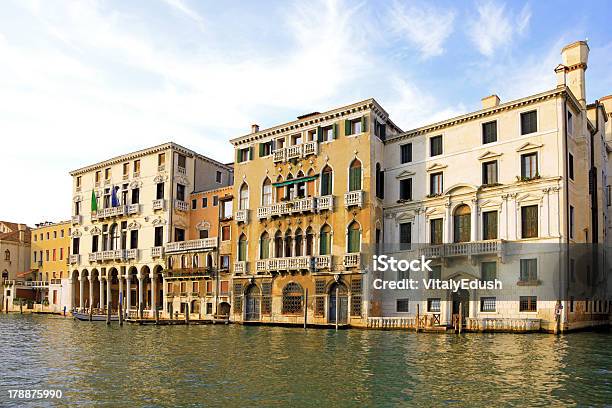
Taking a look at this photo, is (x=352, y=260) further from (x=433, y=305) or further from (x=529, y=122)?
(x=529, y=122)

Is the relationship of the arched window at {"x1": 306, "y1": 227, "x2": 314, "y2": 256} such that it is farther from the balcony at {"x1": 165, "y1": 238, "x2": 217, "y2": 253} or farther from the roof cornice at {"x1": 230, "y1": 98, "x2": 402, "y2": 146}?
the balcony at {"x1": 165, "y1": 238, "x2": 217, "y2": 253}

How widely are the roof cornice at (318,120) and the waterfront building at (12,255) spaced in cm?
3662

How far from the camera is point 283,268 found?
38.1m

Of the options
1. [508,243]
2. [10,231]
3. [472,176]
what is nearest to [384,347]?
[508,243]

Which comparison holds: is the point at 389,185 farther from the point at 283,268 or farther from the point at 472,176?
the point at 283,268

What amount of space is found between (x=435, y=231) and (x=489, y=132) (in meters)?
6.23

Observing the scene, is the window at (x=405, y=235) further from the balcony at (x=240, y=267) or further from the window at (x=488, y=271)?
the balcony at (x=240, y=267)

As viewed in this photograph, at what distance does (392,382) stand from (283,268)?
22.8 metres

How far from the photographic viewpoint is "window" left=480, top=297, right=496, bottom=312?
3078cm

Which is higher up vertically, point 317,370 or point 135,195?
point 135,195

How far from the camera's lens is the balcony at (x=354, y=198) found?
3519 centimetres

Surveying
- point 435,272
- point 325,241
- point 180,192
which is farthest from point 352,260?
point 180,192

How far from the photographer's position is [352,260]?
1387 inches

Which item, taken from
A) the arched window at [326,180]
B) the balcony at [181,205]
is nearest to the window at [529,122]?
the arched window at [326,180]
